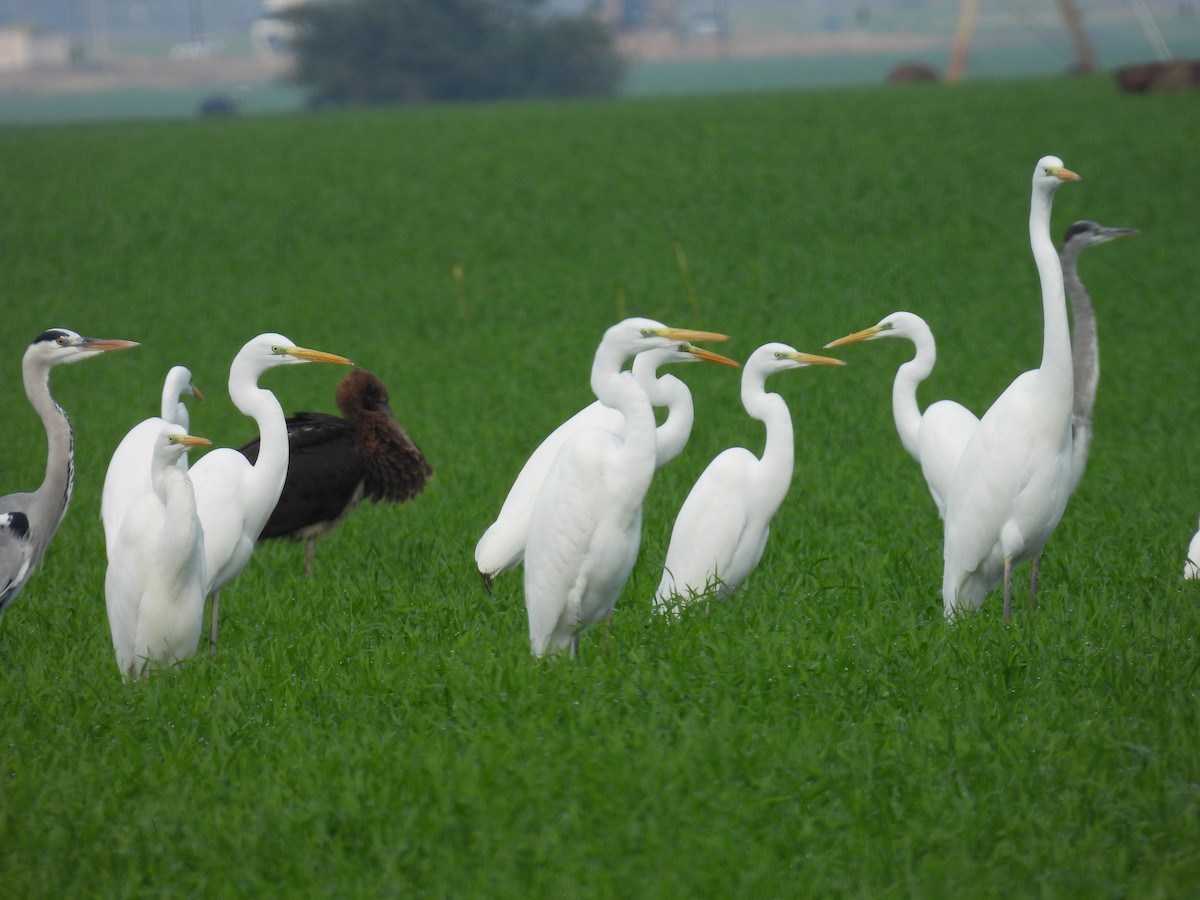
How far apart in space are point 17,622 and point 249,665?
57.1 inches

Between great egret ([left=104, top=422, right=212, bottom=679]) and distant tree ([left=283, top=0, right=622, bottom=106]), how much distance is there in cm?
4944

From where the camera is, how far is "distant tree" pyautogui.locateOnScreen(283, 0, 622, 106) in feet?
170

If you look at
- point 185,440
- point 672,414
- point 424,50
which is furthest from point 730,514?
point 424,50

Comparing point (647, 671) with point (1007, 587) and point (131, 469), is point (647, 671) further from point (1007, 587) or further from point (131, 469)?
point (131, 469)

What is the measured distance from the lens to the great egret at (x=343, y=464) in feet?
22.2

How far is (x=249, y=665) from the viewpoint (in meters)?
5.04

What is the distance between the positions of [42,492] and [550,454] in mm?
2033

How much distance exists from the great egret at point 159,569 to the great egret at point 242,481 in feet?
1.07

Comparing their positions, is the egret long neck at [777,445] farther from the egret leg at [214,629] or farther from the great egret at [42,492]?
the great egret at [42,492]

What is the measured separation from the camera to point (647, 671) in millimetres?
4625

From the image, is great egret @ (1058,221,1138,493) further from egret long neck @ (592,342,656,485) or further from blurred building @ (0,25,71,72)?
blurred building @ (0,25,71,72)

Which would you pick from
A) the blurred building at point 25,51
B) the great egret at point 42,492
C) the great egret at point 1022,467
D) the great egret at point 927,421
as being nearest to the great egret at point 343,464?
the great egret at point 42,492

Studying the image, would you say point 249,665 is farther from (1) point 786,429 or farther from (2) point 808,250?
(2) point 808,250

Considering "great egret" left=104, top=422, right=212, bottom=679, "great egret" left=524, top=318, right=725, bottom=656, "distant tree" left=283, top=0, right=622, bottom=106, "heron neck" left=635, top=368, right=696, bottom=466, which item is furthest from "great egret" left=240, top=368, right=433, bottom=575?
"distant tree" left=283, top=0, right=622, bottom=106
